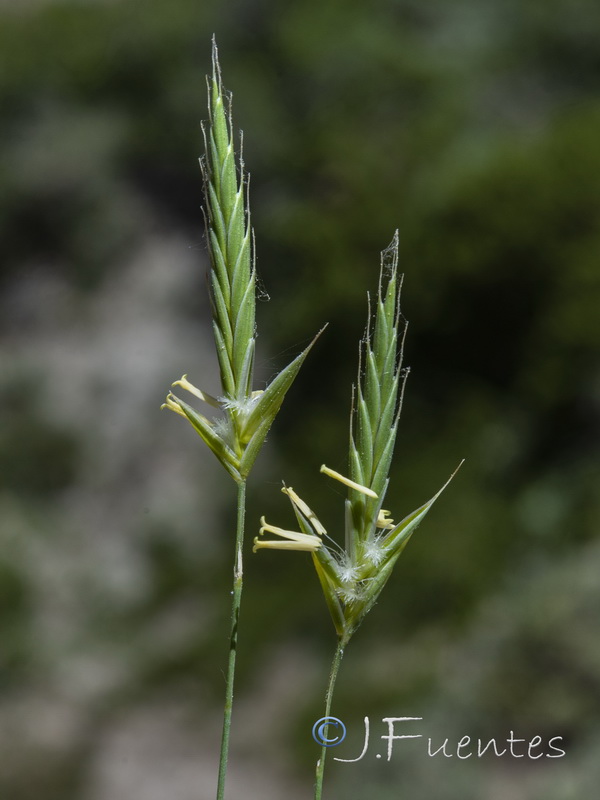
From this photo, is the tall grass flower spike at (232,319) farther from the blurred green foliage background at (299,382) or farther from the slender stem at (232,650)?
the blurred green foliage background at (299,382)

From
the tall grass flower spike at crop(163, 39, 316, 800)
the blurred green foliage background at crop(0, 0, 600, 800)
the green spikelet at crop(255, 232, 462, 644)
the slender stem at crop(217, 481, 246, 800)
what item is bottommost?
the slender stem at crop(217, 481, 246, 800)

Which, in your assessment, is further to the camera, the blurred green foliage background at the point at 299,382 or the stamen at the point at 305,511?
the blurred green foliage background at the point at 299,382

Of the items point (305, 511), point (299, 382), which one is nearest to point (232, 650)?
point (305, 511)

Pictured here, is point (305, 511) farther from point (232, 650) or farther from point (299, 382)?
point (299, 382)

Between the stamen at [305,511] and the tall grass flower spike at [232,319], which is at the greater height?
the tall grass flower spike at [232,319]

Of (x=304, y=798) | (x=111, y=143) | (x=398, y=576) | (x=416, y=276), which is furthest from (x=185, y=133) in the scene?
(x=304, y=798)

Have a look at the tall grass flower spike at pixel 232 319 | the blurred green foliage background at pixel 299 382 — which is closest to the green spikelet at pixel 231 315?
the tall grass flower spike at pixel 232 319

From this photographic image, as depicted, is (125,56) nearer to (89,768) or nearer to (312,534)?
(89,768)

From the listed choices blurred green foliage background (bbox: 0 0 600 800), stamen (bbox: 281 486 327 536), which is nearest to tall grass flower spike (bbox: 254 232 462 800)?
stamen (bbox: 281 486 327 536)

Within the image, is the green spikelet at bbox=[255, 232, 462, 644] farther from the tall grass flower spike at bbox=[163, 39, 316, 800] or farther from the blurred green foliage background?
the blurred green foliage background
